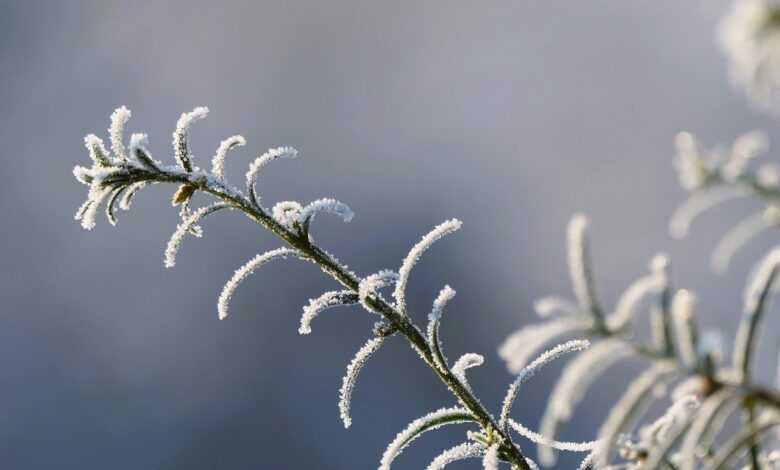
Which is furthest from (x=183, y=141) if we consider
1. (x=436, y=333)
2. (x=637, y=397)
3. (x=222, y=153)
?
(x=637, y=397)

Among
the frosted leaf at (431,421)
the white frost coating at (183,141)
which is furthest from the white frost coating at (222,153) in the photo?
the frosted leaf at (431,421)

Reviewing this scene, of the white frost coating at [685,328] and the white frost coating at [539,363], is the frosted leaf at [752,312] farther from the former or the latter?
the white frost coating at [539,363]

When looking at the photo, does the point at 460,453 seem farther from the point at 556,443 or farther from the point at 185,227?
the point at 185,227

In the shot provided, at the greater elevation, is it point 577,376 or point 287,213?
point 287,213

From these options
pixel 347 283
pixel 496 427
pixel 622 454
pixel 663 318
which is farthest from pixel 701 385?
pixel 347 283

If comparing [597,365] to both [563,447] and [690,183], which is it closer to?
[690,183]

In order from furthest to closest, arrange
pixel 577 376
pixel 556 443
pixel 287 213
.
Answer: pixel 287 213 → pixel 556 443 → pixel 577 376

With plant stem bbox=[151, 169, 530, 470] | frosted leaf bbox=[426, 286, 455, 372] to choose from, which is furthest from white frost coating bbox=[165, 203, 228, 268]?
frosted leaf bbox=[426, 286, 455, 372]
